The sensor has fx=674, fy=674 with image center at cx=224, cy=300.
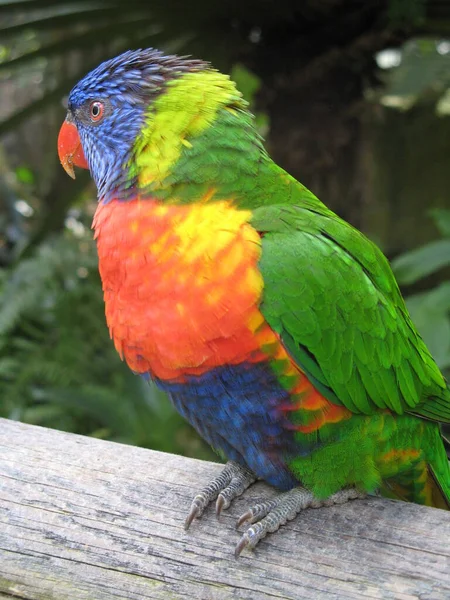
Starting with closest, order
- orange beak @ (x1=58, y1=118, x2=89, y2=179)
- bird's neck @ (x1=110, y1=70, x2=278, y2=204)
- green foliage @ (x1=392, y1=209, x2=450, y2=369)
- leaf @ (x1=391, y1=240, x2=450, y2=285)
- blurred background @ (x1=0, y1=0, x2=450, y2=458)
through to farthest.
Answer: bird's neck @ (x1=110, y1=70, x2=278, y2=204) → orange beak @ (x1=58, y1=118, x2=89, y2=179) → green foliage @ (x1=392, y1=209, x2=450, y2=369) → leaf @ (x1=391, y1=240, x2=450, y2=285) → blurred background @ (x1=0, y1=0, x2=450, y2=458)

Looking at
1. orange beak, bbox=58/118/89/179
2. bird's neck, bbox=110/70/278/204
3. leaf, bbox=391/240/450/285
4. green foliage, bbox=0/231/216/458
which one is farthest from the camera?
green foliage, bbox=0/231/216/458

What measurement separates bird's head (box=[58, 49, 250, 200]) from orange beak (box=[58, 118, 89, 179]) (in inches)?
2.5

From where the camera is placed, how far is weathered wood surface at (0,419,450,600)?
133cm

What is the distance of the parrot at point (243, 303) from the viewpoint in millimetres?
1393

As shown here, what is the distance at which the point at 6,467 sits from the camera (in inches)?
64.2

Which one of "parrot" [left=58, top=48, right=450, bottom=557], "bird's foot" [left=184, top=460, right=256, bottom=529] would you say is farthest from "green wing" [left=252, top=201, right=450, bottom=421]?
"bird's foot" [left=184, top=460, right=256, bottom=529]

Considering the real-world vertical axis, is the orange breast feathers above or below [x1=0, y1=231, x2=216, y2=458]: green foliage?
above

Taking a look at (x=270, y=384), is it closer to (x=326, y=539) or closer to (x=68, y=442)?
(x=326, y=539)

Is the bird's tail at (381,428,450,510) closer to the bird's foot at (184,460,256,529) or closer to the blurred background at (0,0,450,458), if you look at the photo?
the bird's foot at (184,460,256,529)

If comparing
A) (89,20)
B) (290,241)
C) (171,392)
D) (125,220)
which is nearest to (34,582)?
(171,392)

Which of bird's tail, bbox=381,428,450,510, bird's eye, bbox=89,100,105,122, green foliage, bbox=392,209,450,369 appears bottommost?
green foliage, bbox=392,209,450,369

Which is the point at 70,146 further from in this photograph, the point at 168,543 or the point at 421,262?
the point at 421,262

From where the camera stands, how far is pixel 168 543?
4.71 feet

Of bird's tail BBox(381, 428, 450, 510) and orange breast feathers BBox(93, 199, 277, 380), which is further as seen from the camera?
bird's tail BBox(381, 428, 450, 510)
